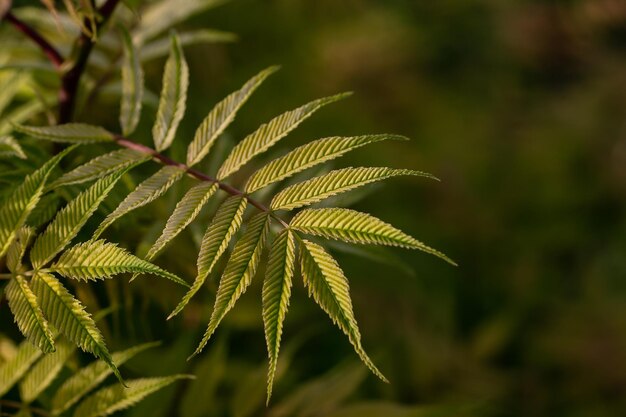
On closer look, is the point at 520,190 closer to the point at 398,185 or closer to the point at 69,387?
the point at 398,185

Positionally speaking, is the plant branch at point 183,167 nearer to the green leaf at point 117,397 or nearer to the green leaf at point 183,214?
the green leaf at point 183,214

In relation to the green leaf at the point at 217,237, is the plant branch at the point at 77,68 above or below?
above

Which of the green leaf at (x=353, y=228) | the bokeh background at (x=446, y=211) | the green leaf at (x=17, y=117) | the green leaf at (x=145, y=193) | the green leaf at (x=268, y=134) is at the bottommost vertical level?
the bokeh background at (x=446, y=211)

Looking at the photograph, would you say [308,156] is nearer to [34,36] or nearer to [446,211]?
[34,36]

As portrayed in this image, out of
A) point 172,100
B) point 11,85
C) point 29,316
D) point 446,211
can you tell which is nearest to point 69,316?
point 29,316

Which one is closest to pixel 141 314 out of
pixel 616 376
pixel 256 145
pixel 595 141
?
pixel 256 145

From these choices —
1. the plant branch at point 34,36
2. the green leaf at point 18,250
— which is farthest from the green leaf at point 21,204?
the plant branch at point 34,36

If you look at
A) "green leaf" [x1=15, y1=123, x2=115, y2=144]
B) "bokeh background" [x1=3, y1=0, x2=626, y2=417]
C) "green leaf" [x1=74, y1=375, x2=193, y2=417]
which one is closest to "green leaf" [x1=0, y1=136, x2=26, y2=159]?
"green leaf" [x1=15, y1=123, x2=115, y2=144]
